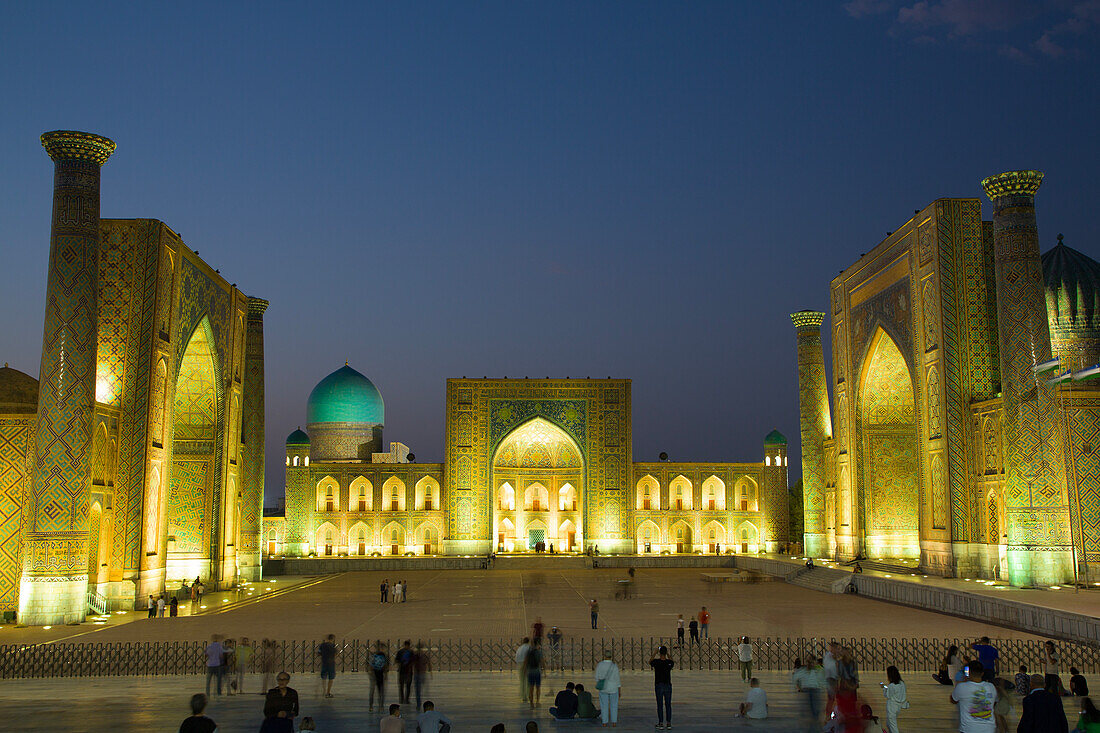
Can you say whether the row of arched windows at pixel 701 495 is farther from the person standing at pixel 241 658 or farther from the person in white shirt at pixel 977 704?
the person in white shirt at pixel 977 704

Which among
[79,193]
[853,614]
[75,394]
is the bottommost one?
[853,614]

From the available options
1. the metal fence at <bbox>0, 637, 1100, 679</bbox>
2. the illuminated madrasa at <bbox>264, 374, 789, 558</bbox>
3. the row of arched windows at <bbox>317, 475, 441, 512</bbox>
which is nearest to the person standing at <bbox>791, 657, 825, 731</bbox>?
the metal fence at <bbox>0, 637, 1100, 679</bbox>

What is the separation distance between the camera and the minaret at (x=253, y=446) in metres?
30.1

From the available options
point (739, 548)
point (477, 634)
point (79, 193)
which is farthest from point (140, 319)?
point (739, 548)

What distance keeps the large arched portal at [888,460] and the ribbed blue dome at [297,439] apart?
2793 centimetres

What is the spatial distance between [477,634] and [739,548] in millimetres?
28607

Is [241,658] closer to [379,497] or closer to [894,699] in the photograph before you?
[894,699]

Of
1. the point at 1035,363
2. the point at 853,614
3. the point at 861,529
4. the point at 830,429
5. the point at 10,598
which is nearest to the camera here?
the point at 10,598

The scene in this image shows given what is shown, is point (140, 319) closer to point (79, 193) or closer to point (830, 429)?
point (79, 193)

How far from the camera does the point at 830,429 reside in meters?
36.0

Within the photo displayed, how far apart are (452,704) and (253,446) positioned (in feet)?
70.8

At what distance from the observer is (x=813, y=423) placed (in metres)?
36.1

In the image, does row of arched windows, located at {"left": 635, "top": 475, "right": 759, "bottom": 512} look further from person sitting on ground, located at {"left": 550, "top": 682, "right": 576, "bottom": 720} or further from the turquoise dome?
person sitting on ground, located at {"left": 550, "top": 682, "right": 576, "bottom": 720}

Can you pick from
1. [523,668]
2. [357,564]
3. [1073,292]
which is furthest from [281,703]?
[357,564]
